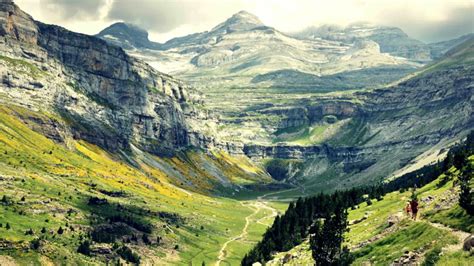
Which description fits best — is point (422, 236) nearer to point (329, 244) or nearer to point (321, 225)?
point (329, 244)

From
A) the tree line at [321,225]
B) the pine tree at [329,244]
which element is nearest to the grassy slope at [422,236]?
the pine tree at [329,244]

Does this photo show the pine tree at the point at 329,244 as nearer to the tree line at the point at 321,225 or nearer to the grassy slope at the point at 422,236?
the tree line at the point at 321,225

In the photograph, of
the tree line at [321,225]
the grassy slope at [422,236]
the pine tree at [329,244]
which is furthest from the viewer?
the tree line at [321,225]

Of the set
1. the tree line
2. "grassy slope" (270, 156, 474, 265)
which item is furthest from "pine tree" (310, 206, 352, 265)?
"grassy slope" (270, 156, 474, 265)

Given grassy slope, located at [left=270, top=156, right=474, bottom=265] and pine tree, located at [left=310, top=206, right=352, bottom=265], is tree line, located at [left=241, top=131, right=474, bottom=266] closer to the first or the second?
pine tree, located at [left=310, top=206, right=352, bottom=265]

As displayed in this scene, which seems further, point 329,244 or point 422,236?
point 329,244

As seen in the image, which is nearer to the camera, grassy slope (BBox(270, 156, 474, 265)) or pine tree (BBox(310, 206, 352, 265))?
grassy slope (BBox(270, 156, 474, 265))

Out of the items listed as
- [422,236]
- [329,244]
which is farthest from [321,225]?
[422,236]

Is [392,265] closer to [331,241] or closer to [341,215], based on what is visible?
[331,241]

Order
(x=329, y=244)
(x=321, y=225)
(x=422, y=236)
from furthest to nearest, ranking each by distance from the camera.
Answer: (x=321, y=225), (x=329, y=244), (x=422, y=236)

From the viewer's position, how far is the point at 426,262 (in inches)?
2532

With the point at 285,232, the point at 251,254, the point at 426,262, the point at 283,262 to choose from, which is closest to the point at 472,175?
the point at 426,262

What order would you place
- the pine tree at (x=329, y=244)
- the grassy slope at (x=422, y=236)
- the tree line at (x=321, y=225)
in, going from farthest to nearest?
the tree line at (x=321, y=225) < the pine tree at (x=329, y=244) < the grassy slope at (x=422, y=236)

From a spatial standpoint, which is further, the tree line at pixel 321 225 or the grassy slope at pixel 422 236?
the tree line at pixel 321 225
